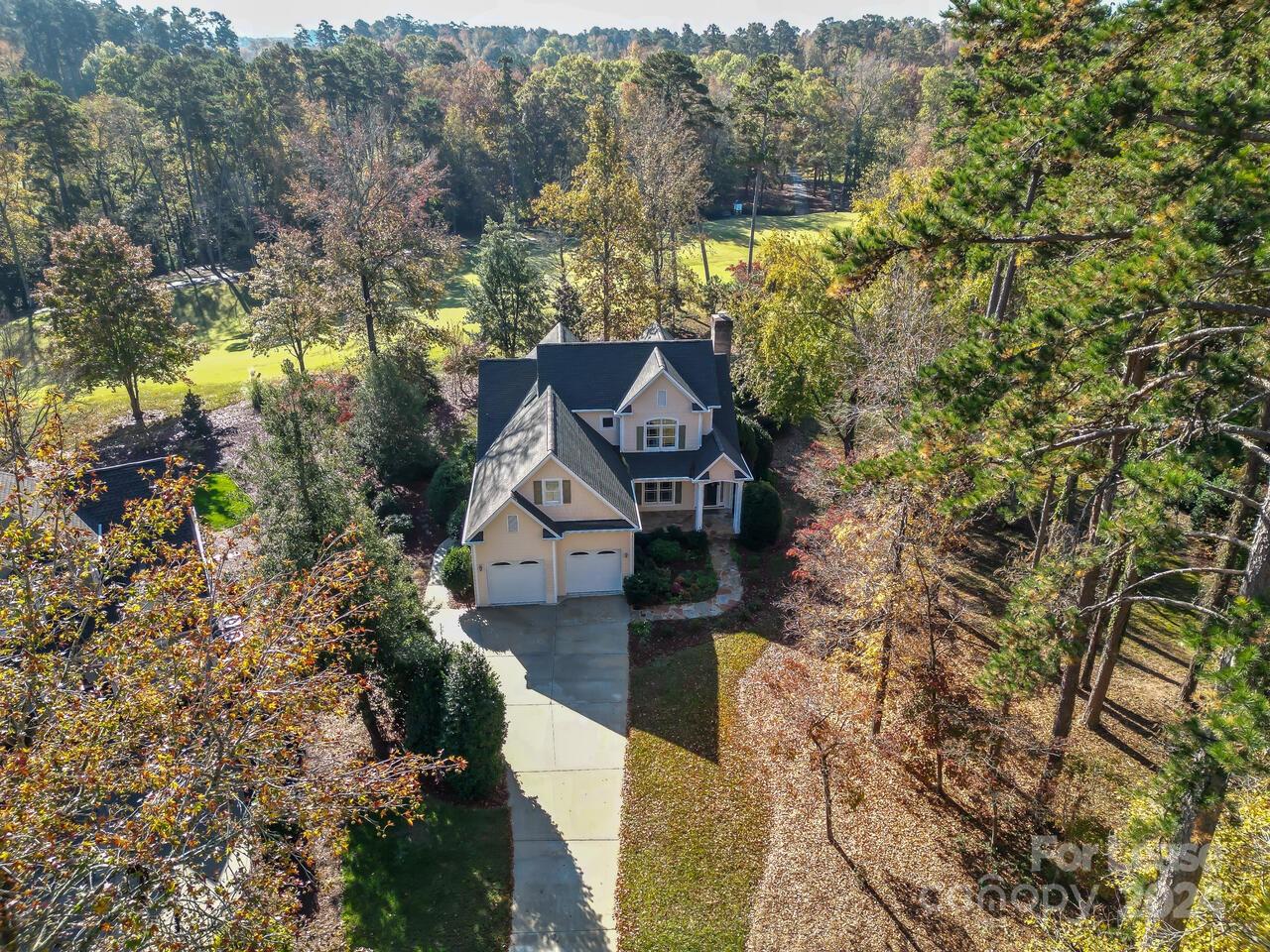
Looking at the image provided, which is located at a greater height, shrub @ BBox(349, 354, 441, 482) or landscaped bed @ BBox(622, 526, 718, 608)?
shrub @ BBox(349, 354, 441, 482)

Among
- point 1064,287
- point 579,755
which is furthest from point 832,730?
point 1064,287

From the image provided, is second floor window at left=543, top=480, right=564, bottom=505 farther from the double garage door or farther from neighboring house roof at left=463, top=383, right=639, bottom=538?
the double garage door

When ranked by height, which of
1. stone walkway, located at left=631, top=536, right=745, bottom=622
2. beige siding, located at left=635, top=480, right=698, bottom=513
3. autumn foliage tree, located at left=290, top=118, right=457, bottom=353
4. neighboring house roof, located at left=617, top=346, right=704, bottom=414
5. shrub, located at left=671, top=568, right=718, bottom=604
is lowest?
stone walkway, located at left=631, top=536, right=745, bottom=622

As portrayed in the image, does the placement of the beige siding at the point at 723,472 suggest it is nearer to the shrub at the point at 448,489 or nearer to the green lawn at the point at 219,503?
the shrub at the point at 448,489

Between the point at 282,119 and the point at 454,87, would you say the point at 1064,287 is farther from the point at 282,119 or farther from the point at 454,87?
the point at 454,87

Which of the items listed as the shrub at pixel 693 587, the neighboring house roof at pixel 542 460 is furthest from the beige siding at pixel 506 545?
the shrub at pixel 693 587

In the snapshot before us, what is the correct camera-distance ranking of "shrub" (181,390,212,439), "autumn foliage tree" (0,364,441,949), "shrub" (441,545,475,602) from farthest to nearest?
"shrub" (181,390,212,439) < "shrub" (441,545,475,602) < "autumn foliage tree" (0,364,441,949)

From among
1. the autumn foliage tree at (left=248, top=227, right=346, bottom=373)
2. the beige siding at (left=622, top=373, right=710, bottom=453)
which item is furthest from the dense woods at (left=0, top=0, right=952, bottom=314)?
the beige siding at (left=622, top=373, right=710, bottom=453)
